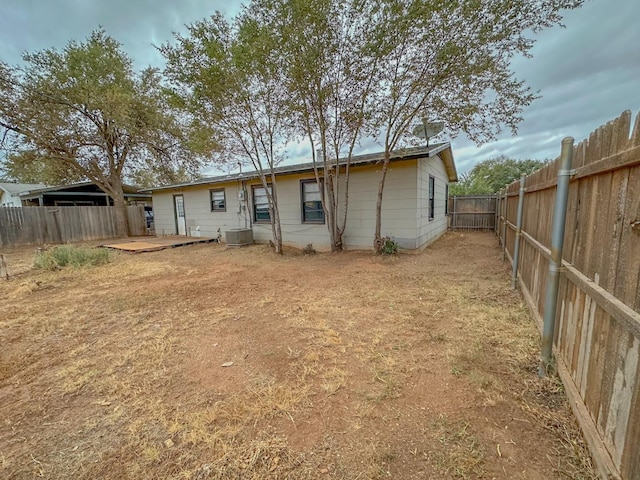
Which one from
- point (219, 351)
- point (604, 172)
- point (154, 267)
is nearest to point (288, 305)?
point (219, 351)

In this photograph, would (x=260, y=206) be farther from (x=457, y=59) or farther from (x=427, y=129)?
(x=457, y=59)

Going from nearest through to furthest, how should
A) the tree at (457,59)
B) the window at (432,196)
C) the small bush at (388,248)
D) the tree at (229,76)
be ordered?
the tree at (457,59), the tree at (229,76), the small bush at (388,248), the window at (432,196)

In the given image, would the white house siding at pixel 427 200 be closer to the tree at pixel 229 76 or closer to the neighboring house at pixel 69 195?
the tree at pixel 229 76

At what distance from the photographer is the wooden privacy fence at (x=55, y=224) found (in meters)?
10.8

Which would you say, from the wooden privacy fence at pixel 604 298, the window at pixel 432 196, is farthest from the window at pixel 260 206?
the wooden privacy fence at pixel 604 298

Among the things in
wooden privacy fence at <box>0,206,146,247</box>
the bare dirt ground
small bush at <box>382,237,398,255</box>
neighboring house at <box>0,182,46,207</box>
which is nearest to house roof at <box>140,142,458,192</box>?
small bush at <box>382,237,398,255</box>

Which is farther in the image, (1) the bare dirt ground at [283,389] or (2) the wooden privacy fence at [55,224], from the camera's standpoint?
(2) the wooden privacy fence at [55,224]

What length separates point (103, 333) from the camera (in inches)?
125

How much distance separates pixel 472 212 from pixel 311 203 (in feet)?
28.8

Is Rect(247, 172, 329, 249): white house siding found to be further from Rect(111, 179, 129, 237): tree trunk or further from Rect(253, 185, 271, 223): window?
Rect(111, 179, 129, 237): tree trunk

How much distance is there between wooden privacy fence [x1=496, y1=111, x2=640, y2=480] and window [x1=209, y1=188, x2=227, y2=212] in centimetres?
1117

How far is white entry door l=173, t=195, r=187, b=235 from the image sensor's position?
13180 mm

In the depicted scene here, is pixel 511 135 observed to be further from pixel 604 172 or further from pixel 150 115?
pixel 150 115

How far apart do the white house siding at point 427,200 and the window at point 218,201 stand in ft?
25.4
